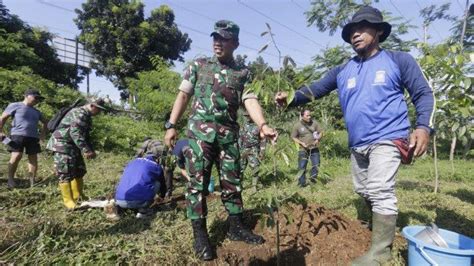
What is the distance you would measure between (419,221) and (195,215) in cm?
260

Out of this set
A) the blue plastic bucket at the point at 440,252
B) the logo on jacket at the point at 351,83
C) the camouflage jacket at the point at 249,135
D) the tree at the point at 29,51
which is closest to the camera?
the blue plastic bucket at the point at 440,252

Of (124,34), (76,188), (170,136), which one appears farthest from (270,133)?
(124,34)

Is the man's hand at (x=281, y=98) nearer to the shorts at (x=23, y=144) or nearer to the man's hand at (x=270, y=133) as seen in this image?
the man's hand at (x=270, y=133)

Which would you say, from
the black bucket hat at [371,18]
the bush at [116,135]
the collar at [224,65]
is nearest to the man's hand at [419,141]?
the black bucket hat at [371,18]

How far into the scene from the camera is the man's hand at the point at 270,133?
2248 millimetres

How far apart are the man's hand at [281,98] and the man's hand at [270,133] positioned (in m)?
0.22

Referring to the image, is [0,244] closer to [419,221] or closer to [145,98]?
[419,221]

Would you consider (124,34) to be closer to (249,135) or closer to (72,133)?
(249,135)

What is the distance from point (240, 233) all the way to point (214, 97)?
1110 mm

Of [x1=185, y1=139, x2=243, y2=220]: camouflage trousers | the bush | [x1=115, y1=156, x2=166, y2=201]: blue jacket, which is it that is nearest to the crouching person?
[x1=115, y1=156, x2=166, y2=201]: blue jacket

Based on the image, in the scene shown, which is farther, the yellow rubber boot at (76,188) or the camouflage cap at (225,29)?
the yellow rubber boot at (76,188)

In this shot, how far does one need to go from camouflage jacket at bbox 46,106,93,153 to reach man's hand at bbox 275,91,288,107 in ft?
9.60

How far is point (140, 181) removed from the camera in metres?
4.00

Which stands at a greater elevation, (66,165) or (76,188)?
(66,165)
